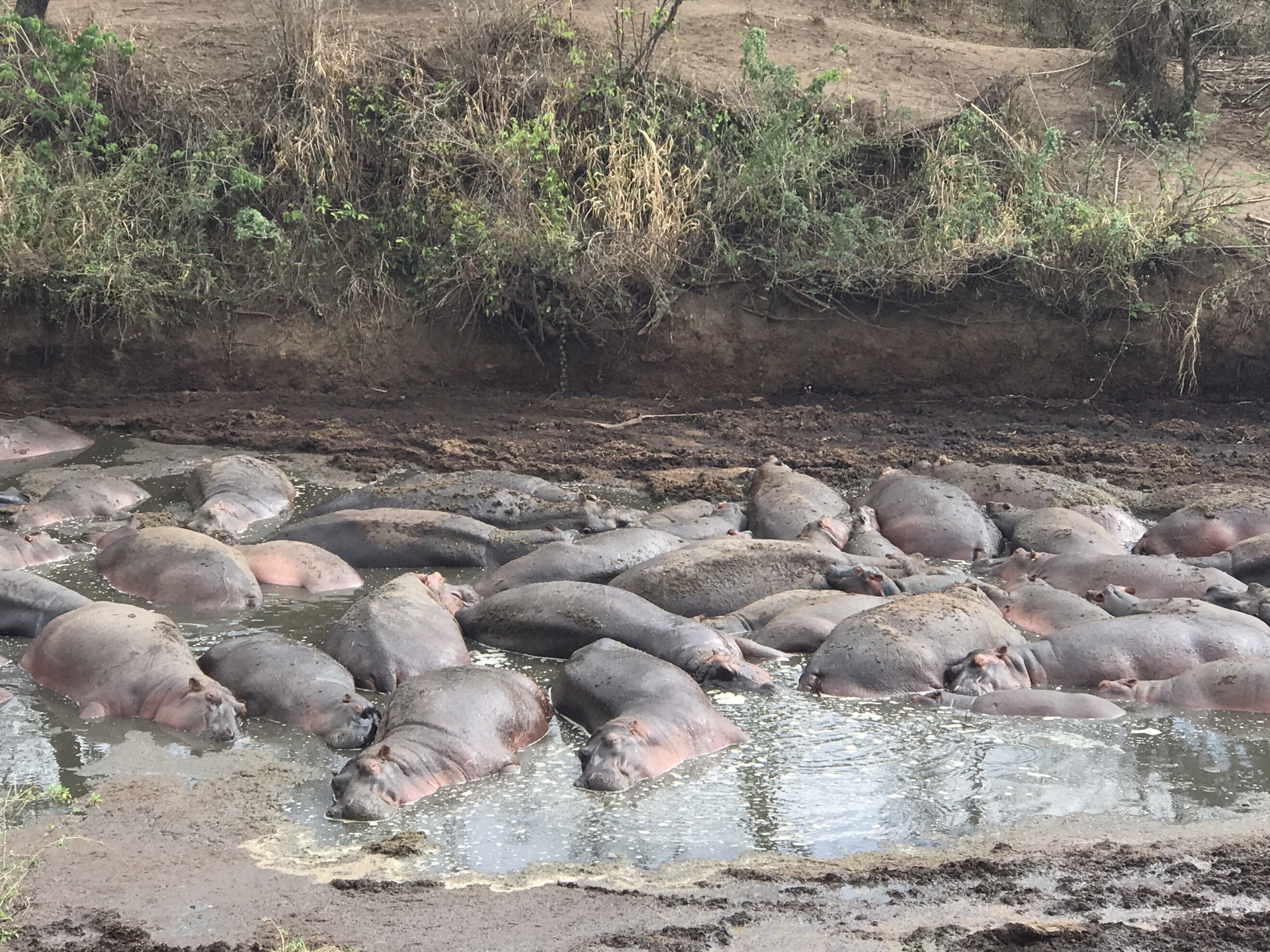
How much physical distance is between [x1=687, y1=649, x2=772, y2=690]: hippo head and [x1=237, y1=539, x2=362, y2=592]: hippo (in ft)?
7.51

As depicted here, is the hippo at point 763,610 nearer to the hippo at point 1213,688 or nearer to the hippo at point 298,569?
the hippo at point 1213,688

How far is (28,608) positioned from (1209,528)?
6535 millimetres

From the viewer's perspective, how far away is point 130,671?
5.71 metres

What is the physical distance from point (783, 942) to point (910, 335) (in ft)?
28.1

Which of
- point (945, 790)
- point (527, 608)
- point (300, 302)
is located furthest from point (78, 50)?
point (945, 790)

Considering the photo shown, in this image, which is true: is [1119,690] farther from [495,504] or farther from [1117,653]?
[495,504]

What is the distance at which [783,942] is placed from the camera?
3852 millimetres

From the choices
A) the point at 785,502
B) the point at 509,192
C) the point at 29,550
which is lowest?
the point at 29,550

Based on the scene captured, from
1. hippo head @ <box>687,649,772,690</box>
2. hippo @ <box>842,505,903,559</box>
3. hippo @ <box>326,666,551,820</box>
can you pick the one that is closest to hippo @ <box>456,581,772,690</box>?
hippo head @ <box>687,649,772,690</box>

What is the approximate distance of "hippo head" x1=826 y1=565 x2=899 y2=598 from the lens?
723 centimetres

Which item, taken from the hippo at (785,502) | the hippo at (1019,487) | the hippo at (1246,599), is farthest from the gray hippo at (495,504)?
the hippo at (1246,599)

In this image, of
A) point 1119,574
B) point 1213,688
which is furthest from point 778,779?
point 1119,574

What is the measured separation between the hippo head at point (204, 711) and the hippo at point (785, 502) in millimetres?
3799

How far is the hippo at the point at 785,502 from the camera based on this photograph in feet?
27.7
